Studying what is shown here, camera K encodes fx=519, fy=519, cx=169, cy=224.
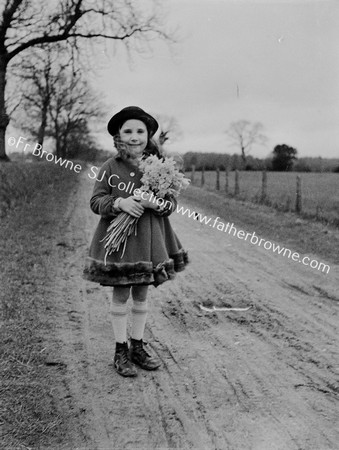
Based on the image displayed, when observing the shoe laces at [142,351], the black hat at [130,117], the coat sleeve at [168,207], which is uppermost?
the black hat at [130,117]

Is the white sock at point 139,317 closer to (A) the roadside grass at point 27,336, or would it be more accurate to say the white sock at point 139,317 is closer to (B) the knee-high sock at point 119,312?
(B) the knee-high sock at point 119,312

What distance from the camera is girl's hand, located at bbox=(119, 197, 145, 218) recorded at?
128 inches

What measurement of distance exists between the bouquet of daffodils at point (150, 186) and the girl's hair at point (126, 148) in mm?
163

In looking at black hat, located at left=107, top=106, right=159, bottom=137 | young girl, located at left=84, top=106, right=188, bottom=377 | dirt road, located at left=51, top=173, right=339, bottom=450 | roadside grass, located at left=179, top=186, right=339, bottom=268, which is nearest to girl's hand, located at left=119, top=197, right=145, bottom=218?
young girl, located at left=84, top=106, right=188, bottom=377

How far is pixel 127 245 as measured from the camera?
3.38 meters

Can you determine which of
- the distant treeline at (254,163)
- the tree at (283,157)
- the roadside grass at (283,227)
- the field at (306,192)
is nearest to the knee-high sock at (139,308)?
the roadside grass at (283,227)

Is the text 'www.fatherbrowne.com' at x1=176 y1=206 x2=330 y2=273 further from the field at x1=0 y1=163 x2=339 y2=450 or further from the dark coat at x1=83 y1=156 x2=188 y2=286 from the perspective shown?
the dark coat at x1=83 y1=156 x2=188 y2=286

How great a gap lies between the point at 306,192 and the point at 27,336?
43.5 feet

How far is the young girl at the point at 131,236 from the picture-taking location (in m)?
3.36

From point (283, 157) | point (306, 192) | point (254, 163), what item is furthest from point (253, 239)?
point (254, 163)

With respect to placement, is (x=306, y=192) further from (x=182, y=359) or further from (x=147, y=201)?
(x=147, y=201)

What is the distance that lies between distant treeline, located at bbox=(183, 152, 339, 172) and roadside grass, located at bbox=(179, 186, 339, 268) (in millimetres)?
1997

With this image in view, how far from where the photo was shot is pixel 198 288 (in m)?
5.67

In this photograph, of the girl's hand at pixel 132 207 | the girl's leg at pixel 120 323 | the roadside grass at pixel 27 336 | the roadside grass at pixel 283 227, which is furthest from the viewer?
the roadside grass at pixel 283 227
